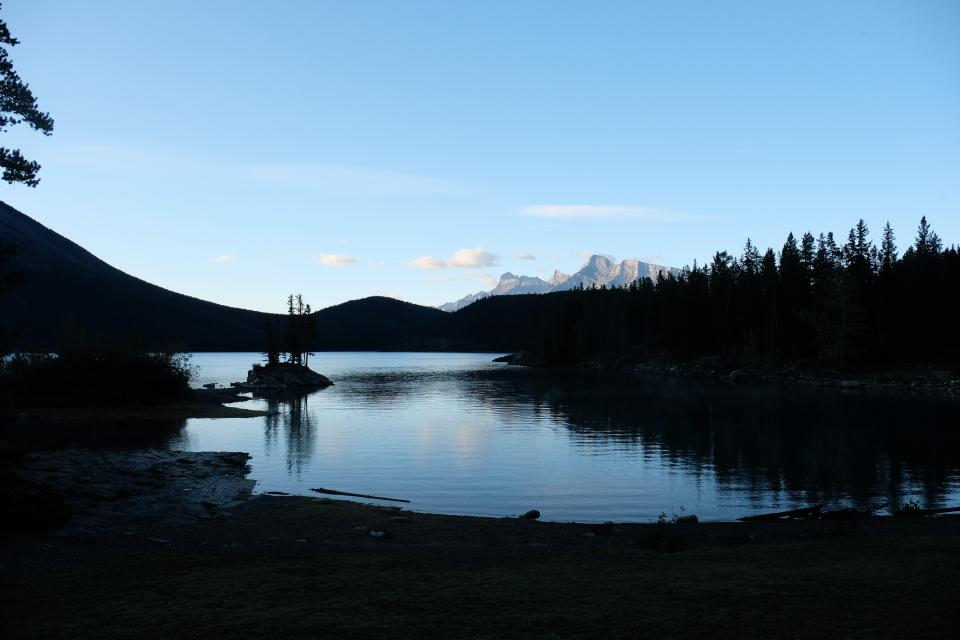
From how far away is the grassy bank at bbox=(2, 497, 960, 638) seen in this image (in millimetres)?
10734

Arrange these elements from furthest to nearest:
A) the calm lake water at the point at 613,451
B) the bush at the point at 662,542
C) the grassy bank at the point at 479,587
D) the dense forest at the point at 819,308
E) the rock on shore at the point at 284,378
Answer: the rock on shore at the point at 284,378
the dense forest at the point at 819,308
the calm lake water at the point at 613,451
the bush at the point at 662,542
the grassy bank at the point at 479,587

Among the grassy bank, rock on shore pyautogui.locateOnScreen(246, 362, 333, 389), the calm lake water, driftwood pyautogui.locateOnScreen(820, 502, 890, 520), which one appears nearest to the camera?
the grassy bank

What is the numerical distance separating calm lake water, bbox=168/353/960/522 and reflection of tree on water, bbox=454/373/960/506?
0.16m

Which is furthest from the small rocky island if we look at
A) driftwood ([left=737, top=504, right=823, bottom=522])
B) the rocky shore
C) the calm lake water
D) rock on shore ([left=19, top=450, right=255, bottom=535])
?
driftwood ([left=737, top=504, right=823, bottom=522])

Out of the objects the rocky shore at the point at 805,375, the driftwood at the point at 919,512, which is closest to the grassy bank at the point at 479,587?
the driftwood at the point at 919,512

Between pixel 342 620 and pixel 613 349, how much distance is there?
570 feet

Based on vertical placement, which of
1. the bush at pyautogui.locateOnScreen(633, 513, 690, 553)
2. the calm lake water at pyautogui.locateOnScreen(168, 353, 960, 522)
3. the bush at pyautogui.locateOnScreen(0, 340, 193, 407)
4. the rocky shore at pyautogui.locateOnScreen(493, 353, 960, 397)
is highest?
the bush at pyautogui.locateOnScreen(0, 340, 193, 407)

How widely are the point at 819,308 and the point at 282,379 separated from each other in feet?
301

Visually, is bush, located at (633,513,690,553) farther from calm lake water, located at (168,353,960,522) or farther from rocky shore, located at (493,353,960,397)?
rocky shore, located at (493,353,960,397)

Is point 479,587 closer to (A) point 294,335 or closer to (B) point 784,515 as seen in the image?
(B) point 784,515

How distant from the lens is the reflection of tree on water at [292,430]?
44.6 meters

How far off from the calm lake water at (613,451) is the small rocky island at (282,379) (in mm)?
28585

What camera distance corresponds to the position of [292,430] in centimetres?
5934

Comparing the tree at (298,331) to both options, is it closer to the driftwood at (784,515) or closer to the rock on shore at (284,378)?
the rock on shore at (284,378)
